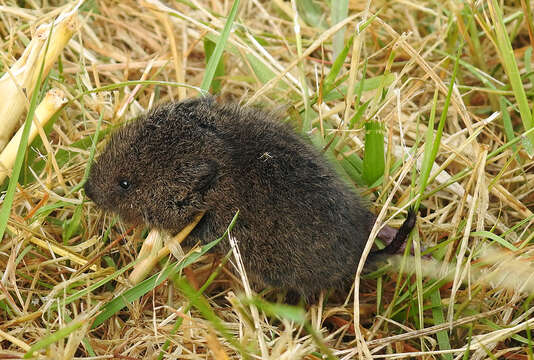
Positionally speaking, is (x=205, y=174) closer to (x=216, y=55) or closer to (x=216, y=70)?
(x=216, y=55)

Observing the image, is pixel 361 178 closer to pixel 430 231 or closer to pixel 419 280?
pixel 430 231

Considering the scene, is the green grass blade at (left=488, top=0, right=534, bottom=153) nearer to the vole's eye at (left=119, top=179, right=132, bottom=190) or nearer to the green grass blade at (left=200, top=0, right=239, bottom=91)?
the green grass blade at (left=200, top=0, right=239, bottom=91)

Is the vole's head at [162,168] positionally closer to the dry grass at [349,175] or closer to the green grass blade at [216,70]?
the dry grass at [349,175]

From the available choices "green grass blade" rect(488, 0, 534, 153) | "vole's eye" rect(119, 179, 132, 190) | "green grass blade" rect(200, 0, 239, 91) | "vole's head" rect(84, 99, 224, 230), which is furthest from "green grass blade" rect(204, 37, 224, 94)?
"green grass blade" rect(488, 0, 534, 153)

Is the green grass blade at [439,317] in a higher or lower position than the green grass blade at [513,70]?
lower

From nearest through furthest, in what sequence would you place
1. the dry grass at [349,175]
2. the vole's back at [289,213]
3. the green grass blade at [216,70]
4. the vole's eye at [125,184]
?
the dry grass at [349,175], the vole's back at [289,213], the vole's eye at [125,184], the green grass blade at [216,70]

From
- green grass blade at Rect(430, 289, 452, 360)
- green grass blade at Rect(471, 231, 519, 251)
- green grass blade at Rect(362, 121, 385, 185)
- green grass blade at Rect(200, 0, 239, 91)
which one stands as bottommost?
green grass blade at Rect(430, 289, 452, 360)

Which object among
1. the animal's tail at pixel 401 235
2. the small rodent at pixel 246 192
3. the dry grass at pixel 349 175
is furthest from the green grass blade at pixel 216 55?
the animal's tail at pixel 401 235
